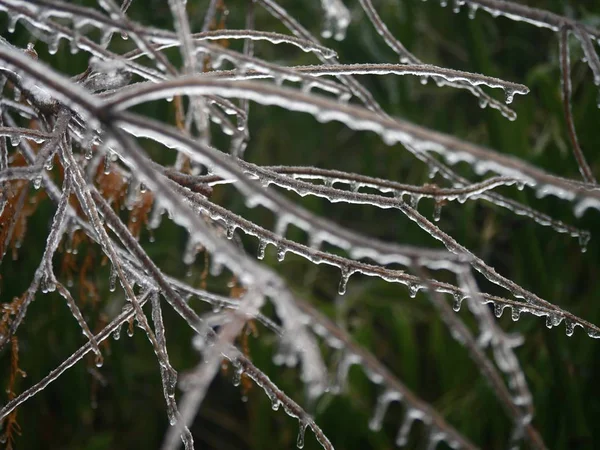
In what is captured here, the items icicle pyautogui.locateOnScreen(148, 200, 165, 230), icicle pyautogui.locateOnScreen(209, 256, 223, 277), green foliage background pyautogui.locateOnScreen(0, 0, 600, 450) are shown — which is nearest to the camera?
icicle pyautogui.locateOnScreen(209, 256, 223, 277)

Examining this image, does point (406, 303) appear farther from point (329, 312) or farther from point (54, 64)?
point (54, 64)

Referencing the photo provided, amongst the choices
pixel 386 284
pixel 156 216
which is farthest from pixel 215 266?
pixel 386 284

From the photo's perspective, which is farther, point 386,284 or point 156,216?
point 386,284

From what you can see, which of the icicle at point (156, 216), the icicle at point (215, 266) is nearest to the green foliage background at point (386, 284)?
the icicle at point (156, 216)

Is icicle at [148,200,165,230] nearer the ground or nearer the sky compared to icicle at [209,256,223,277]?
nearer the sky

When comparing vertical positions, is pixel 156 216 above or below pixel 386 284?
below

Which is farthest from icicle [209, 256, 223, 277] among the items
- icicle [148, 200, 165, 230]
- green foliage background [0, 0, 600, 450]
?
green foliage background [0, 0, 600, 450]

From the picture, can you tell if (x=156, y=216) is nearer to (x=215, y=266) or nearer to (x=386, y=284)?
(x=215, y=266)

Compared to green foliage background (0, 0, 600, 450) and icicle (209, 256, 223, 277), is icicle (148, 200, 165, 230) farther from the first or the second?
green foliage background (0, 0, 600, 450)

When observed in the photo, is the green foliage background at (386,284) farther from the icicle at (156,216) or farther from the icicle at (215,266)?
the icicle at (215,266)
